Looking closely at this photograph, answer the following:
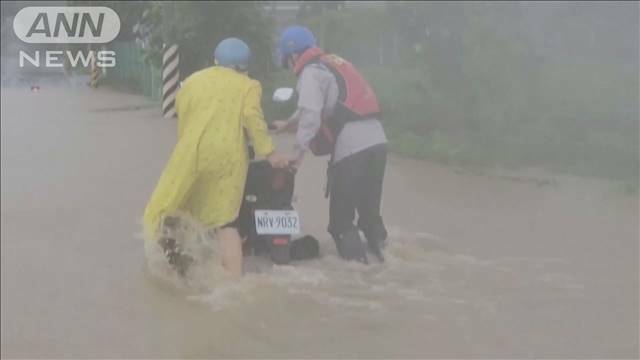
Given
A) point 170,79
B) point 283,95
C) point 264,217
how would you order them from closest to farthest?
1. point 283,95
2. point 264,217
3. point 170,79

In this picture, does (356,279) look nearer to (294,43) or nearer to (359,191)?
(359,191)

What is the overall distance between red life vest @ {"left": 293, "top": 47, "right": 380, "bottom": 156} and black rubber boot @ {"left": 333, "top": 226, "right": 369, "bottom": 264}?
0.44 metres

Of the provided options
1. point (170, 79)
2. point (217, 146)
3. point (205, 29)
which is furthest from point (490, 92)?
point (217, 146)

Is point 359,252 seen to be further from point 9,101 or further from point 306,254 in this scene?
point 9,101

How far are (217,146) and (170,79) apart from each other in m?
1.53

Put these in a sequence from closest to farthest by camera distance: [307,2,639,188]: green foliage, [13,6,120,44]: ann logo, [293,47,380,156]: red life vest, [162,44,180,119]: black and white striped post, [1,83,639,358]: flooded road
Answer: [13,6,120,44]: ann logo < [1,83,639,358]: flooded road < [293,47,380,156]: red life vest < [162,44,180,119]: black and white striped post < [307,2,639,188]: green foliage

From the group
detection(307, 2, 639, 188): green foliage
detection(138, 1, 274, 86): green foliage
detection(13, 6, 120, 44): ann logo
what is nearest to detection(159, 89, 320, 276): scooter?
detection(13, 6, 120, 44): ann logo

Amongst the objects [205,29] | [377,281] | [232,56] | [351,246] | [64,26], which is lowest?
[377,281]

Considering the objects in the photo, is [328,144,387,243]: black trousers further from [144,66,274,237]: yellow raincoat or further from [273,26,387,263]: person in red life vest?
[144,66,274,237]: yellow raincoat

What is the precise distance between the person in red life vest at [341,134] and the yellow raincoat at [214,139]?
0.77ft

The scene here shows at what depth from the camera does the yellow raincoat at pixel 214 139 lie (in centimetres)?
590

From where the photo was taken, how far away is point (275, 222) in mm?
6141

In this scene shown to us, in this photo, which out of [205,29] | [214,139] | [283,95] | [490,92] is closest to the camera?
[214,139]

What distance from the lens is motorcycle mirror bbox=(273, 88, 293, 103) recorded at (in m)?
6.01
